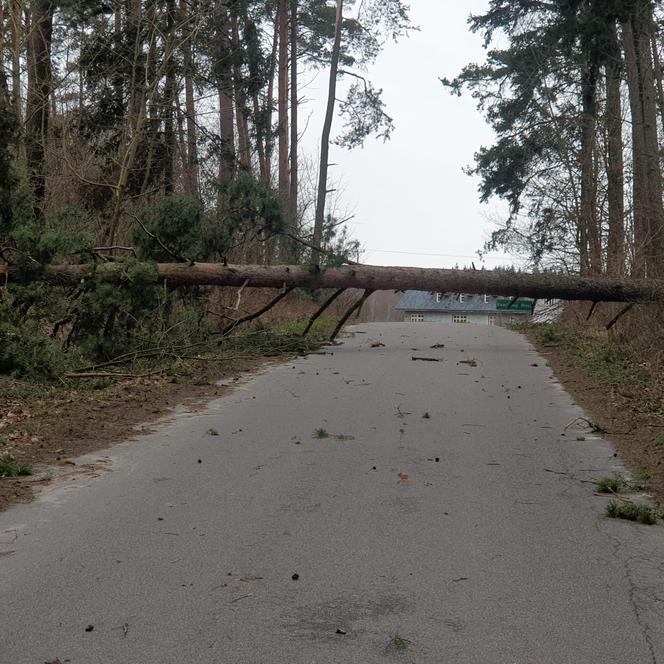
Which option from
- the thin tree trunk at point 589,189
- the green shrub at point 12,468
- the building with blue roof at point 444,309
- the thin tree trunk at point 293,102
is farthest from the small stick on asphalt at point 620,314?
the building with blue roof at point 444,309

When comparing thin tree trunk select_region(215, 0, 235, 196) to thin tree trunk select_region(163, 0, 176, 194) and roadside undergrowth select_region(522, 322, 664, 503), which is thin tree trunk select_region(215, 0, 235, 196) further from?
roadside undergrowth select_region(522, 322, 664, 503)

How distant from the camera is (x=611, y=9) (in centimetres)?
1814

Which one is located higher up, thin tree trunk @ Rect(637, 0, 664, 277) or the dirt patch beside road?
thin tree trunk @ Rect(637, 0, 664, 277)

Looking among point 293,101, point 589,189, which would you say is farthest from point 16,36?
point 293,101

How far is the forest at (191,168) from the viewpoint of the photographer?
1334 centimetres

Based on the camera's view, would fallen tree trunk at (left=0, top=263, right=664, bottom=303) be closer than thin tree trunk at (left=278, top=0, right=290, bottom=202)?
Yes

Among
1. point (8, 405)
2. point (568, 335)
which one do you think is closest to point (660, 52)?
point (568, 335)

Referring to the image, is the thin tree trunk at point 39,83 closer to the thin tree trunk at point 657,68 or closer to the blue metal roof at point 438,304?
the thin tree trunk at point 657,68

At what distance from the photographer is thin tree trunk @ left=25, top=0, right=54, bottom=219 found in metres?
17.2

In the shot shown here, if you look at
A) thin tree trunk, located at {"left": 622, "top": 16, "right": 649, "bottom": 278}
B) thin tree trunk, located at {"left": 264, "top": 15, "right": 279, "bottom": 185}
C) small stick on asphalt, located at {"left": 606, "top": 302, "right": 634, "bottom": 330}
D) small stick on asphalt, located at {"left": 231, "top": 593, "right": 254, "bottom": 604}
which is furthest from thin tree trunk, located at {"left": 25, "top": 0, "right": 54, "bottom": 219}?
small stick on asphalt, located at {"left": 231, "top": 593, "right": 254, "bottom": 604}

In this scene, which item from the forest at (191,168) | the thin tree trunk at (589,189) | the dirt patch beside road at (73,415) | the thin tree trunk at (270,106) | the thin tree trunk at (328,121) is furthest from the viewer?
the thin tree trunk at (328,121)

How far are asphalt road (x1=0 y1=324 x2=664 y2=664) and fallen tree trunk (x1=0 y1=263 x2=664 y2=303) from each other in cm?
659

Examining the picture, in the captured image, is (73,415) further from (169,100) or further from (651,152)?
(651,152)

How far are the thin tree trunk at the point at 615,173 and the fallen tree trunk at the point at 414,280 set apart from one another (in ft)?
3.94
